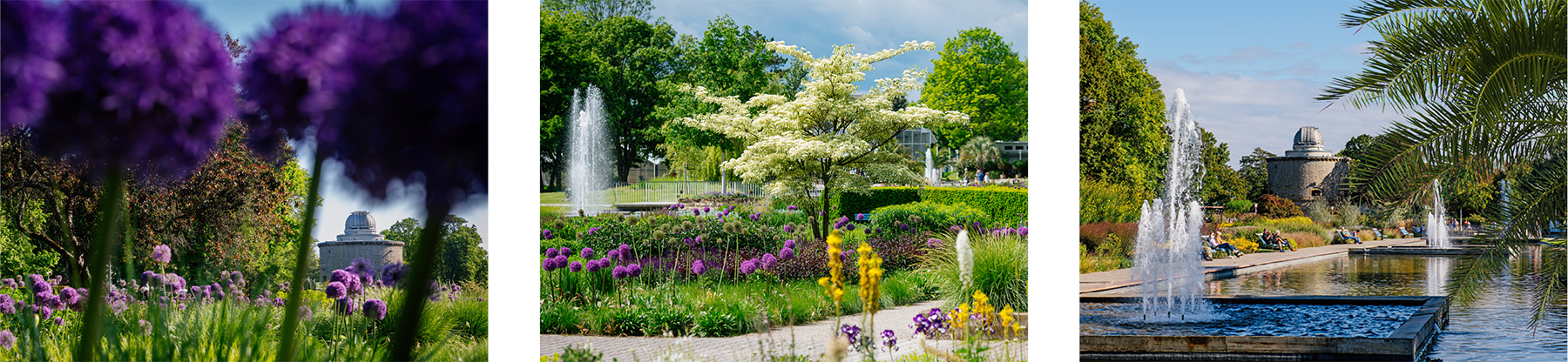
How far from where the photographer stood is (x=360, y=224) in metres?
2.47

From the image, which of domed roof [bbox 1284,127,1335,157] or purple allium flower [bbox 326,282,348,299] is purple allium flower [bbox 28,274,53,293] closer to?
purple allium flower [bbox 326,282,348,299]

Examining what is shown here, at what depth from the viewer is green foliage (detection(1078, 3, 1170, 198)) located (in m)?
17.6

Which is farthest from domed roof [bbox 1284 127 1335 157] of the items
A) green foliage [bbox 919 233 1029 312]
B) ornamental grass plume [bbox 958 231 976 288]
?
ornamental grass plume [bbox 958 231 976 288]

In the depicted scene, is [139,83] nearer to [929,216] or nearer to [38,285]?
[38,285]

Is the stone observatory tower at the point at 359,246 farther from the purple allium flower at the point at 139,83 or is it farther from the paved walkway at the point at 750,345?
the paved walkway at the point at 750,345

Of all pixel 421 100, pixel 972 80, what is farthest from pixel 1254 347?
pixel 421 100

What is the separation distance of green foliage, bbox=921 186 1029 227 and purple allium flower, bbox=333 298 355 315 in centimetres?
426

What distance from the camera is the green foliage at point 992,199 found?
6273 millimetres

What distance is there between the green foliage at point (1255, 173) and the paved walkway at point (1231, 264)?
18.6ft

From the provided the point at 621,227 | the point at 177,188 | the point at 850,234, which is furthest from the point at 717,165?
the point at 177,188

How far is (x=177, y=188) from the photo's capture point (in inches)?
123

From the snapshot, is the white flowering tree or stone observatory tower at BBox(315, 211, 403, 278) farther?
the white flowering tree

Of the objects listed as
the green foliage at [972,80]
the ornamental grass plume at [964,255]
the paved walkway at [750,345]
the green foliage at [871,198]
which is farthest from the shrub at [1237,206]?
the ornamental grass plume at [964,255]

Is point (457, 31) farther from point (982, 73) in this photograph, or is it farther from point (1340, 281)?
point (1340, 281)
